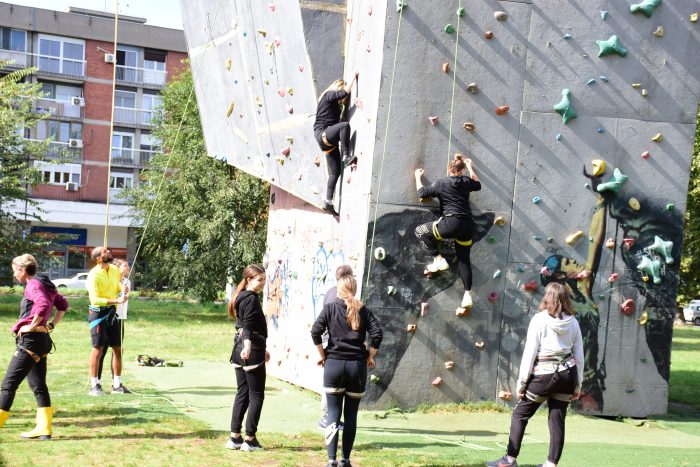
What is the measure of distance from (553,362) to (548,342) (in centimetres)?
19

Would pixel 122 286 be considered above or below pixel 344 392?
above

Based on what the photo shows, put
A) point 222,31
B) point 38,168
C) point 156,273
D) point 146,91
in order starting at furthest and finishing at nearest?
point 146,91 < point 156,273 < point 38,168 < point 222,31

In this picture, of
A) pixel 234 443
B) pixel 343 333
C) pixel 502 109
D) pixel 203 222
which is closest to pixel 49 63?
pixel 203 222

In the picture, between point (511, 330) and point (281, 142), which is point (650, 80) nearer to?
point (511, 330)

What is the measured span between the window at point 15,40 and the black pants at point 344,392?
167 feet

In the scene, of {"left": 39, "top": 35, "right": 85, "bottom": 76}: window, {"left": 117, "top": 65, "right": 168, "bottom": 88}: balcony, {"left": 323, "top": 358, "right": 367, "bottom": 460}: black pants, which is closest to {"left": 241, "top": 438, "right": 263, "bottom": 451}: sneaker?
{"left": 323, "top": 358, "right": 367, "bottom": 460}: black pants

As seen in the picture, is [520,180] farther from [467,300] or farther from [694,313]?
[694,313]

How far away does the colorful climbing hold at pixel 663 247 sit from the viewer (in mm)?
12023

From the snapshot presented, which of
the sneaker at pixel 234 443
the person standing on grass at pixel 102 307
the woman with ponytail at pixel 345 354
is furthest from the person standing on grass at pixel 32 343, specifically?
the woman with ponytail at pixel 345 354

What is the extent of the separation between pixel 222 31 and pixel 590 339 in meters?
7.79

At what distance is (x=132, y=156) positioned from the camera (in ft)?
186

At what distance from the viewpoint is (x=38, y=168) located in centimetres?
2781

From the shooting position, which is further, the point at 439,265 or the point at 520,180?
the point at 520,180

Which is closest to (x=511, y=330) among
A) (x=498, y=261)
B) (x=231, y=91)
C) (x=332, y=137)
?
(x=498, y=261)
